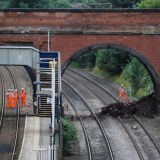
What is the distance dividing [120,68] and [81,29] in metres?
18.5

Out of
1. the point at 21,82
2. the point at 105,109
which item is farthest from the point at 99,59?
the point at 105,109

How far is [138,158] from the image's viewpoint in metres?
24.3

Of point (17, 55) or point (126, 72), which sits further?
point (126, 72)

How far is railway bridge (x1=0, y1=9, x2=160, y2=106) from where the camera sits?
3073 cm

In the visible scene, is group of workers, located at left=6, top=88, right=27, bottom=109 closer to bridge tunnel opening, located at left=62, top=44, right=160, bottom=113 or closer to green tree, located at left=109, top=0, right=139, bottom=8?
bridge tunnel opening, located at left=62, top=44, right=160, bottom=113

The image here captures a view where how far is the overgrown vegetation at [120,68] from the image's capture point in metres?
Result: 42.5

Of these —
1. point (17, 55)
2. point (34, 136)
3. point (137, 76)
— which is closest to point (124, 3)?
point (137, 76)

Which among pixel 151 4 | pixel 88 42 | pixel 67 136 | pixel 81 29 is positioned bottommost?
pixel 67 136

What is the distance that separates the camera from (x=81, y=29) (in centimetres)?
3102

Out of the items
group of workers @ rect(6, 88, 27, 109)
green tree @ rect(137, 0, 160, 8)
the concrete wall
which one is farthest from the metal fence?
green tree @ rect(137, 0, 160, 8)

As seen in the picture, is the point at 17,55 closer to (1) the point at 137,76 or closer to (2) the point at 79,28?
(2) the point at 79,28

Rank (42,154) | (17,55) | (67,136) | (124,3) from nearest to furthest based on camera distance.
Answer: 1. (42,154)
2. (67,136)
3. (17,55)
4. (124,3)

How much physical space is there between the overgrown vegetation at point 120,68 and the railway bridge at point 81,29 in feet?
30.5

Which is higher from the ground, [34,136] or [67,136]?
[34,136]
